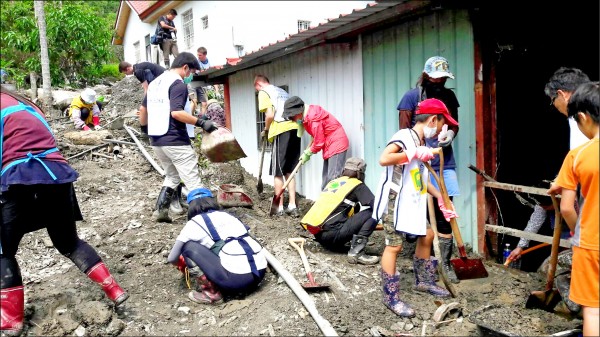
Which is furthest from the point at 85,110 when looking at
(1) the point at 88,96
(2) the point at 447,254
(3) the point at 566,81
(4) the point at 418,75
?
(3) the point at 566,81

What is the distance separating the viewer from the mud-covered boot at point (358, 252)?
5215 mm

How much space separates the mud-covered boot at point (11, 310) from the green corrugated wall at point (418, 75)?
4.00 metres

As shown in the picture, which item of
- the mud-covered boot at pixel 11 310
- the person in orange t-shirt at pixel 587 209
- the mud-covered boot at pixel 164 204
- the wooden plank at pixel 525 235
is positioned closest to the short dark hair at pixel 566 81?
the person in orange t-shirt at pixel 587 209

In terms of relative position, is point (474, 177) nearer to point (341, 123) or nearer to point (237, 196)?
point (341, 123)

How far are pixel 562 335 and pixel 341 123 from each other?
444 centimetres

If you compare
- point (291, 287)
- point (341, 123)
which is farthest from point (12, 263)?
point (341, 123)

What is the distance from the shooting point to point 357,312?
4.18m

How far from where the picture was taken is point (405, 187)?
4160 millimetres

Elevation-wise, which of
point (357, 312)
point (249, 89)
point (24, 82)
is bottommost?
point (357, 312)

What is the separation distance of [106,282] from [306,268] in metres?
1.74

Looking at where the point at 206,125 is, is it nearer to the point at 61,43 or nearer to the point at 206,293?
the point at 206,293

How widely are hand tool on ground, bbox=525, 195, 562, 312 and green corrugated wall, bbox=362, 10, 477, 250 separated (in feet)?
3.73

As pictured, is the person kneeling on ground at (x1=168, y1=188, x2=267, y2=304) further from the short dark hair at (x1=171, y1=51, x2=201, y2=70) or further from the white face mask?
the short dark hair at (x1=171, y1=51, x2=201, y2=70)

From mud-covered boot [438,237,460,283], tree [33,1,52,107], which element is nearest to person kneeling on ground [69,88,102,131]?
tree [33,1,52,107]
